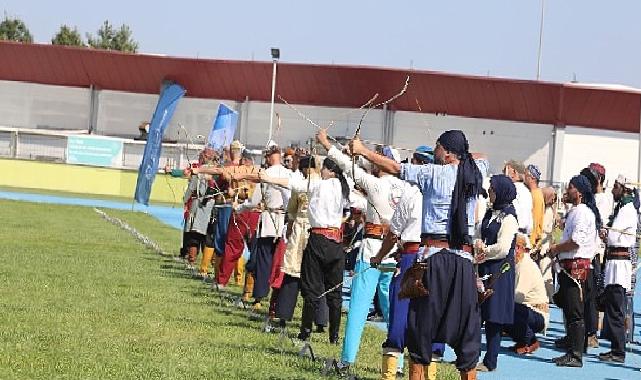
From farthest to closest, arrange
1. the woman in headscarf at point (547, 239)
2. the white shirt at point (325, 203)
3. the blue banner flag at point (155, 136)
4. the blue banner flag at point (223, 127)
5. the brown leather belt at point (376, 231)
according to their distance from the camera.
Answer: the blue banner flag at point (155, 136) → the blue banner flag at point (223, 127) → the woman in headscarf at point (547, 239) → the white shirt at point (325, 203) → the brown leather belt at point (376, 231)

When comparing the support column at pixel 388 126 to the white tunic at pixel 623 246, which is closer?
the white tunic at pixel 623 246

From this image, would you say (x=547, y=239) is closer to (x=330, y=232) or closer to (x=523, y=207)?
(x=523, y=207)

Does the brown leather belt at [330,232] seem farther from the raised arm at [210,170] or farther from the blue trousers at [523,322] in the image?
the blue trousers at [523,322]

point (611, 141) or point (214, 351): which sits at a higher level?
point (611, 141)

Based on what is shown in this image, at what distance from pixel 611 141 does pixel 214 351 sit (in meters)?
42.5

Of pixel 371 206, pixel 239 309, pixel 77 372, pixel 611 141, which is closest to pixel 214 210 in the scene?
pixel 239 309

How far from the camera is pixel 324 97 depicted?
2158 inches

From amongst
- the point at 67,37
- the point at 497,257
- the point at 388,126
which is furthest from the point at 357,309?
the point at 67,37

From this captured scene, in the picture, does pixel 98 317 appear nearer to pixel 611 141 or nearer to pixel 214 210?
pixel 214 210

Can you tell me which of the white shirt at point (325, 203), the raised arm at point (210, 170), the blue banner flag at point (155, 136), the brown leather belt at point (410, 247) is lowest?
the brown leather belt at point (410, 247)

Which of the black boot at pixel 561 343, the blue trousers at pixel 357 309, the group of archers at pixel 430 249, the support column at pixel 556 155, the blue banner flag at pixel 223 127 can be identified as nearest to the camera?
the group of archers at pixel 430 249

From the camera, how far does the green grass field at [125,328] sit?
10.5 metres

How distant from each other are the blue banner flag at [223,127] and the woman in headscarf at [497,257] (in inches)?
538

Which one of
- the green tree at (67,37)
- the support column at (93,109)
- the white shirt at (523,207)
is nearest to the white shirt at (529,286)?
the white shirt at (523,207)
